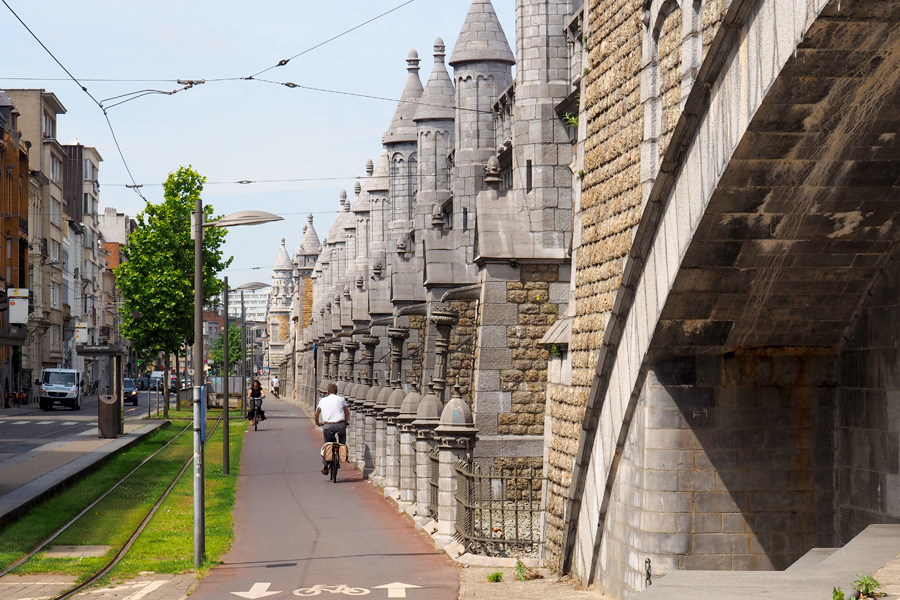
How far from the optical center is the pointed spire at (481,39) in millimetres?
22094

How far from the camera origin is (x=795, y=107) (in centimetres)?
807

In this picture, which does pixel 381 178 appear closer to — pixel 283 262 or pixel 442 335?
pixel 442 335

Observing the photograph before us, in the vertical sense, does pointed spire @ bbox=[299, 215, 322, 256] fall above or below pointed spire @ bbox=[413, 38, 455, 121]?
above

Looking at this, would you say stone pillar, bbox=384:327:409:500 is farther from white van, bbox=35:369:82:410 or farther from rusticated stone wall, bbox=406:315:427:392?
white van, bbox=35:369:82:410

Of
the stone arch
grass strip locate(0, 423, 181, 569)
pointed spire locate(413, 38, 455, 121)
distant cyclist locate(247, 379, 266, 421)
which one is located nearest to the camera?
the stone arch

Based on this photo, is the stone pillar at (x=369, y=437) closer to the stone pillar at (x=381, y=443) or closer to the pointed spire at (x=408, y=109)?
the stone pillar at (x=381, y=443)

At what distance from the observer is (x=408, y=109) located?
109 feet

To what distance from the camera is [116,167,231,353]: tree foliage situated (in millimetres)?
48812

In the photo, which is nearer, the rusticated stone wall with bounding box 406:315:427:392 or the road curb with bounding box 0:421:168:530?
the road curb with bounding box 0:421:168:530

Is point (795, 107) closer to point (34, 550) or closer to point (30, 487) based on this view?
point (34, 550)

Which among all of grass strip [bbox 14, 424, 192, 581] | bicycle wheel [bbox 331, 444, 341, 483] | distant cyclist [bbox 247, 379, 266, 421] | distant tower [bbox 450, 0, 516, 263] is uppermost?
distant tower [bbox 450, 0, 516, 263]

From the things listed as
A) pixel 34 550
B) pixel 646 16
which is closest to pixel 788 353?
pixel 646 16

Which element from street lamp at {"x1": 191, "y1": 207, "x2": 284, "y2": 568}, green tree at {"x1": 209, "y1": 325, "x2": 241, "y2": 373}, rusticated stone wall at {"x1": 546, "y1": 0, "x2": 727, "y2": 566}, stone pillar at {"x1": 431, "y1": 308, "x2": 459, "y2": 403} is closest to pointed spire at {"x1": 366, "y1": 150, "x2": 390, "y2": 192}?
stone pillar at {"x1": 431, "y1": 308, "x2": 459, "y2": 403}

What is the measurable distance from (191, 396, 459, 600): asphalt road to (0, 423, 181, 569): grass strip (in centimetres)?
251
